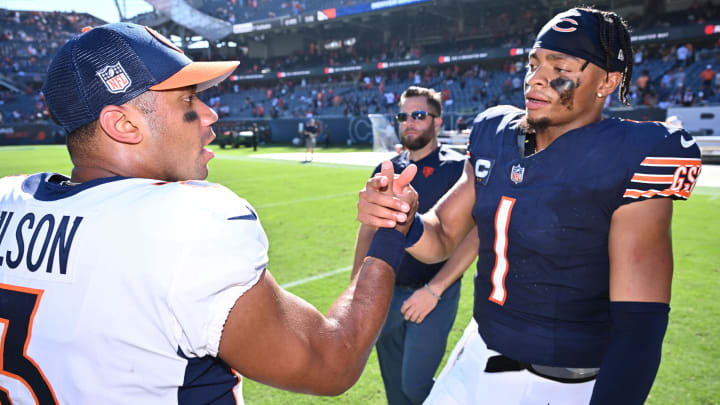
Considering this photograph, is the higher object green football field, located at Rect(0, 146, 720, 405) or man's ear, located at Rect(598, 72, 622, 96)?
man's ear, located at Rect(598, 72, 622, 96)

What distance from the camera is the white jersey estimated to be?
1258 mm

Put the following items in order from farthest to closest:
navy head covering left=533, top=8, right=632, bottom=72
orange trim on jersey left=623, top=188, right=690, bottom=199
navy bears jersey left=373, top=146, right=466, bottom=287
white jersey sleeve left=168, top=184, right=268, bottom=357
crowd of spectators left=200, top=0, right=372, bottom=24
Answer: crowd of spectators left=200, top=0, right=372, bottom=24
navy bears jersey left=373, top=146, right=466, bottom=287
navy head covering left=533, top=8, right=632, bottom=72
orange trim on jersey left=623, top=188, right=690, bottom=199
white jersey sleeve left=168, top=184, right=268, bottom=357

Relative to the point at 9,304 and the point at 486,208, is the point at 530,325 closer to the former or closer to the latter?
the point at 486,208

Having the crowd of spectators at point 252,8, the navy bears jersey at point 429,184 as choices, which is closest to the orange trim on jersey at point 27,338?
the navy bears jersey at point 429,184

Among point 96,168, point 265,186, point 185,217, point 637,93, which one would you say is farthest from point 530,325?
point 637,93

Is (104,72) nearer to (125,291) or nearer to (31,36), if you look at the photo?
(125,291)

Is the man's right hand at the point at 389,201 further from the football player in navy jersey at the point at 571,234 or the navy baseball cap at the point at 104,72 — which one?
the navy baseball cap at the point at 104,72

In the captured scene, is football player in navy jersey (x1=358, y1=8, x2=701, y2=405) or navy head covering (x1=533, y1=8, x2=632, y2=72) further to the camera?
navy head covering (x1=533, y1=8, x2=632, y2=72)

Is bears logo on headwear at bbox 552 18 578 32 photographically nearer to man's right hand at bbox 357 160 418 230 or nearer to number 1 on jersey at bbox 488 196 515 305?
number 1 on jersey at bbox 488 196 515 305

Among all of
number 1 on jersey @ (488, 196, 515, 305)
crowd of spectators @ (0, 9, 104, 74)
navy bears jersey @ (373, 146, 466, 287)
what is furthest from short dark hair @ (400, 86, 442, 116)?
crowd of spectators @ (0, 9, 104, 74)

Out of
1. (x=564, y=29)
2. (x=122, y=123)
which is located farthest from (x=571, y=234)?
(x=122, y=123)

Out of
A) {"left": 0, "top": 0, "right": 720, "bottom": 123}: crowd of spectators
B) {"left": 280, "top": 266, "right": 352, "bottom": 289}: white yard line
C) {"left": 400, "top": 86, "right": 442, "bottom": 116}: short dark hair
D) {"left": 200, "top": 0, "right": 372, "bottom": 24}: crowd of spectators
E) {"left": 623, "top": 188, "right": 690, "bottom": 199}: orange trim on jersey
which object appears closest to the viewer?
{"left": 623, "top": 188, "right": 690, "bottom": 199}: orange trim on jersey

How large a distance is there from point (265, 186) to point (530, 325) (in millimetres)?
12190

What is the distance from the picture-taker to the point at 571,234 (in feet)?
6.17
